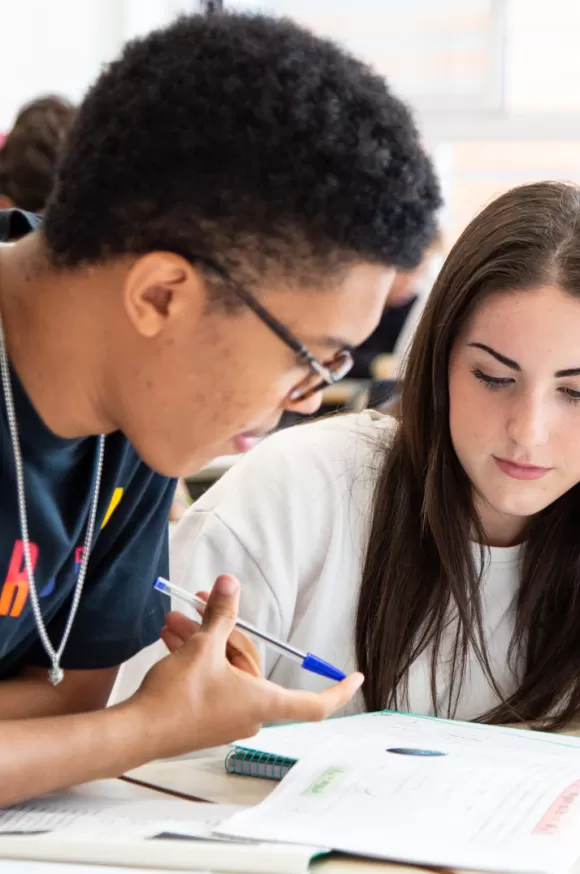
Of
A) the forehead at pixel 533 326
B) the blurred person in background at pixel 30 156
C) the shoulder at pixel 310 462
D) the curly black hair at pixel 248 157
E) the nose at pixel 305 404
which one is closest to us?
the curly black hair at pixel 248 157

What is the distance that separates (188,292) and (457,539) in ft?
2.20

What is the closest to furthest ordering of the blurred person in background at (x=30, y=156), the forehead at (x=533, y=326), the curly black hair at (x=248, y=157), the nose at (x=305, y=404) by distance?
1. the curly black hair at (x=248, y=157)
2. the nose at (x=305, y=404)
3. the forehead at (x=533, y=326)
4. the blurred person in background at (x=30, y=156)

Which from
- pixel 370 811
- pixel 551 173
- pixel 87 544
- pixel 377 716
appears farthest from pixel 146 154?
pixel 551 173

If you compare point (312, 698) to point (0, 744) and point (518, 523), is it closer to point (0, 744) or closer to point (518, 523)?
point (0, 744)

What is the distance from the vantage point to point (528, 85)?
190 inches

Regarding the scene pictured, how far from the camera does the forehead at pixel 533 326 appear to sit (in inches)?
49.0

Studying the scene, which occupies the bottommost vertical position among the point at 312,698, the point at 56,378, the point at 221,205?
the point at 312,698

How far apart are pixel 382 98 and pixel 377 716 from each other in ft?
2.07

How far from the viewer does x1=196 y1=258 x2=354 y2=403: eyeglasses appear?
792 millimetres

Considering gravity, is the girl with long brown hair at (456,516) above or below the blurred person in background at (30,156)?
below

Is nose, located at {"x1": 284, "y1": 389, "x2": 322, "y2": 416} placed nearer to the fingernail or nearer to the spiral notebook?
the fingernail

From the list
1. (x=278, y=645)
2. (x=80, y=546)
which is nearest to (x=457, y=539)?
(x=278, y=645)

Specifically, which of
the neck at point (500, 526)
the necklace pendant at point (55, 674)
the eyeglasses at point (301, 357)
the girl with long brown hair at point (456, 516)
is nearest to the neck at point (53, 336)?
the eyeglasses at point (301, 357)

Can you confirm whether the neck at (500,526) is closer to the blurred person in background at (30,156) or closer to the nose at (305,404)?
the nose at (305,404)
